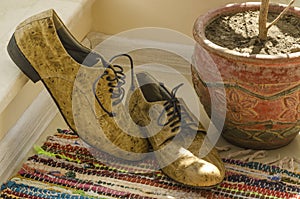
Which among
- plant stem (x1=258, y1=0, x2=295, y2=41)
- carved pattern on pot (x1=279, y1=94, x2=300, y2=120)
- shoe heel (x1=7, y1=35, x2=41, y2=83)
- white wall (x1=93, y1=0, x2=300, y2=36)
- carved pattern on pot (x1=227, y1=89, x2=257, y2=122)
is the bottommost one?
carved pattern on pot (x1=279, y1=94, x2=300, y2=120)

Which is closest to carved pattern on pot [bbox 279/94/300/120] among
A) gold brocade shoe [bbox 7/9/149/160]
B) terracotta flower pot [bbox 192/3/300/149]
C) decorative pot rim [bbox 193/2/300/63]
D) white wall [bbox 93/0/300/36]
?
terracotta flower pot [bbox 192/3/300/149]

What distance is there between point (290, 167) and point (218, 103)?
0.89 feet

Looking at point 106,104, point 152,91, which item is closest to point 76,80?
point 106,104

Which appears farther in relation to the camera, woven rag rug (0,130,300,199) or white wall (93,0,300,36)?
white wall (93,0,300,36)

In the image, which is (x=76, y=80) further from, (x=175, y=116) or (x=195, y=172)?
(x=195, y=172)

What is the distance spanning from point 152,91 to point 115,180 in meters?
0.27

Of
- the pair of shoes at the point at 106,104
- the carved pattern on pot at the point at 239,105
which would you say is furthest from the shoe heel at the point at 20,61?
the carved pattern on pot at the point at 239,105

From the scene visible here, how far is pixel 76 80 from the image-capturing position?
1726mm

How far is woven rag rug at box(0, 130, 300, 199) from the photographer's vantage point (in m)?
1.70

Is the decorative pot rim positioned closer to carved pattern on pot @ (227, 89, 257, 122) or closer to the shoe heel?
carved pattern on pot @ (227, 89, 257, 122)

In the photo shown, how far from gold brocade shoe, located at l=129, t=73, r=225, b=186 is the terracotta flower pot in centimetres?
9

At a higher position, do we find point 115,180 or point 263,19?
point 263,19

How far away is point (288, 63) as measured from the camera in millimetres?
1641

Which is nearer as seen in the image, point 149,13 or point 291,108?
point 291,108
